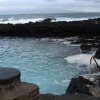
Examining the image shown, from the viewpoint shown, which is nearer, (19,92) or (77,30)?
(19,92)

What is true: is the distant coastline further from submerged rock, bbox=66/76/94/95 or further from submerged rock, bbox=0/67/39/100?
submerged rock, bbox=0/67/39/100

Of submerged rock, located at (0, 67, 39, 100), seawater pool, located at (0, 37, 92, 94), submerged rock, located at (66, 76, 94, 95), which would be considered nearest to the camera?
submerged rock, located at (0, 67, 39, 100)

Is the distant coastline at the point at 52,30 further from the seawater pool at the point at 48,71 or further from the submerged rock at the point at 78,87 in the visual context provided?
the submerged rock at the point at 78,87

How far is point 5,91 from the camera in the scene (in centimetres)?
123

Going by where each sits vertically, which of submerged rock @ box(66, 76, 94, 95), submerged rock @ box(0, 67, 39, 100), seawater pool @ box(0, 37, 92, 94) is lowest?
seawater pool @ box(0, 37, 92, 94)

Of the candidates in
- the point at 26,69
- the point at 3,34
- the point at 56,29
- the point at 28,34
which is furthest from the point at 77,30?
the point at 26,69

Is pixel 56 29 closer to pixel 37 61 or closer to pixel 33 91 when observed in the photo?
pixel 37 61

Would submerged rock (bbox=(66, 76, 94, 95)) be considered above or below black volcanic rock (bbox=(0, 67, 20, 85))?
below

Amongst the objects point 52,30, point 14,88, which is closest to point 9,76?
point 14,88

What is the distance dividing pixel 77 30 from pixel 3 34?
28.9 ft

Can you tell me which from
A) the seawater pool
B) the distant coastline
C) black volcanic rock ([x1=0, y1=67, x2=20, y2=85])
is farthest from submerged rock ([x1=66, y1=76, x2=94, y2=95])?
the distant coastline

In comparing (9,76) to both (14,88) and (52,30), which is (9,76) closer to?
(14,88)

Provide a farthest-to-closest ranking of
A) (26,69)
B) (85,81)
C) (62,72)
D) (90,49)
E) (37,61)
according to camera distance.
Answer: (90,49)
(37,61)
(26,69)
(62,72)
(85,81)

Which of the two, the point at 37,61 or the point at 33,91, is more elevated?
the point at 33,91
